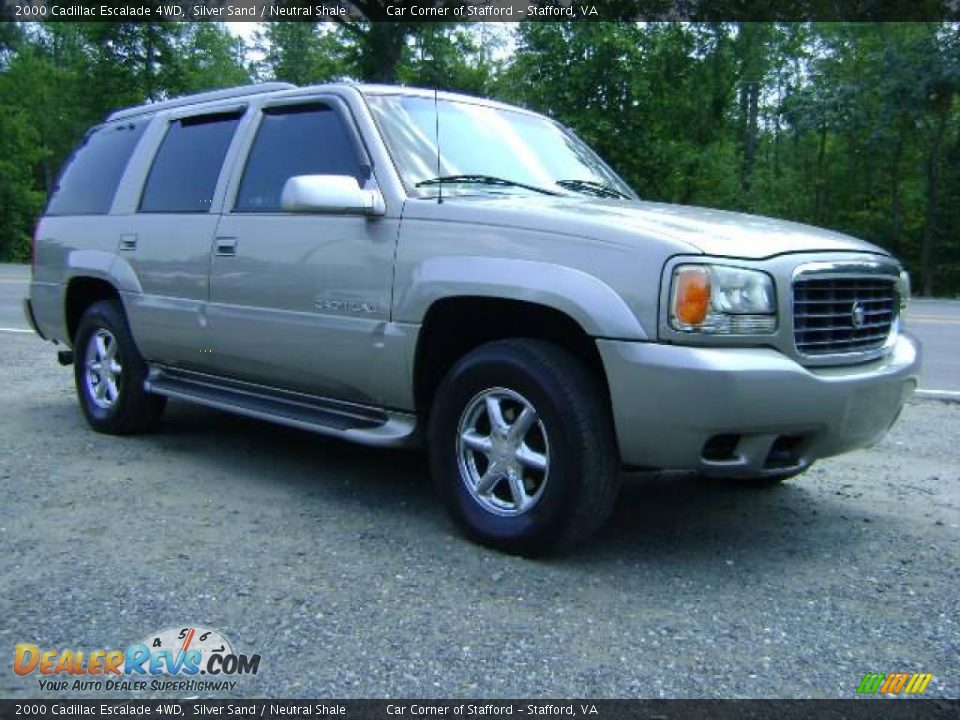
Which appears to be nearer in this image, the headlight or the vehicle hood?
the headlight

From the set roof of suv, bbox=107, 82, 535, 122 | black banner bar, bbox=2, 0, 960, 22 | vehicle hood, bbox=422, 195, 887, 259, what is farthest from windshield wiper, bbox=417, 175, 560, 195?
black banner bar, bbox=2, 0, 960, 22

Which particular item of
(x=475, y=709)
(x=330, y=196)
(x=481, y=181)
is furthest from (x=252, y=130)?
(x=475, y=709)

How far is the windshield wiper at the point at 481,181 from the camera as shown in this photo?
14.0 feet

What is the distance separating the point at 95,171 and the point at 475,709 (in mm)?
4891

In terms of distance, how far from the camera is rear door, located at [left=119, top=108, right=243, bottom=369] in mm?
5074

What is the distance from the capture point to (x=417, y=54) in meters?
34.2

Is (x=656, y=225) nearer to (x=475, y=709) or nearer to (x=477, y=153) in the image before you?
(x=477, y=153)

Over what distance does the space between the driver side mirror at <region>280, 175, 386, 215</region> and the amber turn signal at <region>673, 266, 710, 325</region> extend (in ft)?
4.66

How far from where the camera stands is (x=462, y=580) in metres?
3.46

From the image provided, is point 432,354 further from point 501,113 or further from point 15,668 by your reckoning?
point 15,668

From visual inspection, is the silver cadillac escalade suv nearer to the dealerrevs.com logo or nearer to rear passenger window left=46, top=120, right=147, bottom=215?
rear passenger window left=46, top=120, right=147, bottom=215

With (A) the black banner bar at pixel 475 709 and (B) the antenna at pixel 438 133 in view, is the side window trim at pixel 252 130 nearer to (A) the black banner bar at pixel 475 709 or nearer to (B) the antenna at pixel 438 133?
(B) the antenna at pixel 438 133

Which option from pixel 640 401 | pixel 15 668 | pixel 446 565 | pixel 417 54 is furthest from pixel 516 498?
pixel 417 54

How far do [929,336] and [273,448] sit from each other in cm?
950
